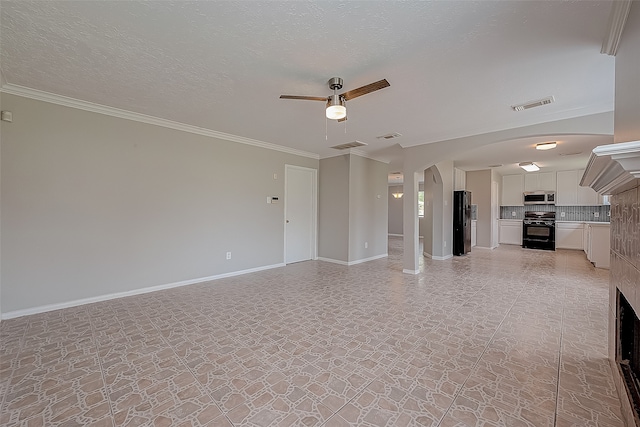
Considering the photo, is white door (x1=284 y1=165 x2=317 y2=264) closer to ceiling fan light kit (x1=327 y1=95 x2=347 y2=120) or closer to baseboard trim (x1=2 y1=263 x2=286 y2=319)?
baseboard trim (x1=2 y1=263 x2=286 y2=319)

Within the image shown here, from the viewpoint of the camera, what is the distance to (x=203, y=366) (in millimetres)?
2068

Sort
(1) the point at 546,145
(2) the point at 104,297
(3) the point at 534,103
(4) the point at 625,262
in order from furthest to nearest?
(1) the point at 546,145 → (2) the point at 104,297 → (3) the point at 534,103 → (4) the point at 625,262

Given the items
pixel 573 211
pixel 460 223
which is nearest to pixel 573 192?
pixel 573 211

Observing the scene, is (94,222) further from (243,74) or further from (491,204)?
(491,204)

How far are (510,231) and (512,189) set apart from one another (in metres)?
1.50

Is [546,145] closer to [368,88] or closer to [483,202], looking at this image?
[483,202]

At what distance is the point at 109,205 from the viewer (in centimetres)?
354

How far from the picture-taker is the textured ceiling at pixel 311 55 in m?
1.80

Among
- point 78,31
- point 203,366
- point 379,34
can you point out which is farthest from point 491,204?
point 78,31

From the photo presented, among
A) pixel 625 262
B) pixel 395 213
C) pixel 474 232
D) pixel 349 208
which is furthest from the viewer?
pixel 395 213

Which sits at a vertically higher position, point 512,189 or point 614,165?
point 512,189

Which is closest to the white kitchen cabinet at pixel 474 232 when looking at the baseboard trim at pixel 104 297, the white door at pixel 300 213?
the white door at pixel 300 213

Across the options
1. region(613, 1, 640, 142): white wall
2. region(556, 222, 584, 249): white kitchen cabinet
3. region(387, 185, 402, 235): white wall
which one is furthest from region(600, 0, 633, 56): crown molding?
region(387, 185, 402, 235): white wall

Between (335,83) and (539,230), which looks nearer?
(335,83)
